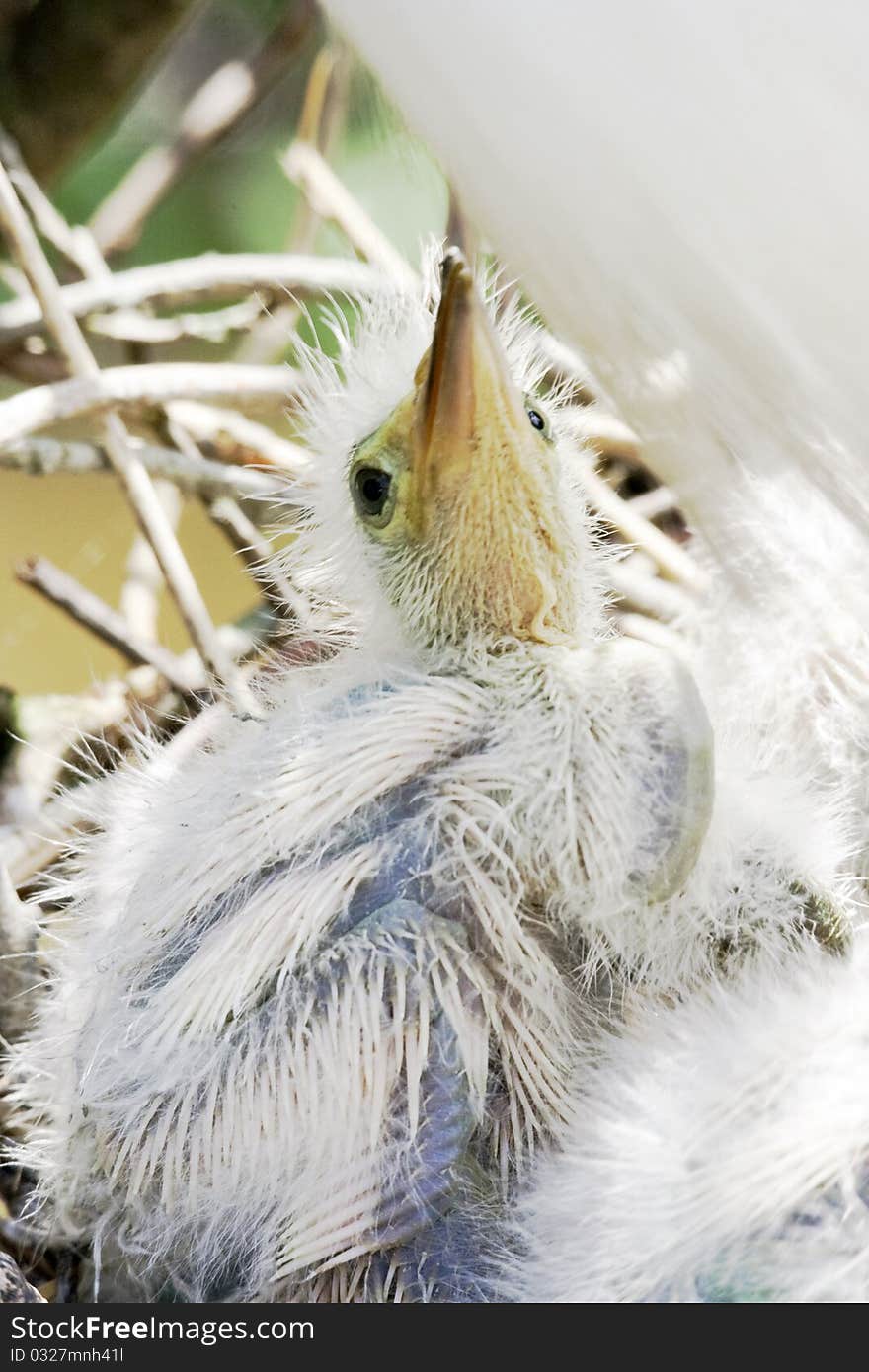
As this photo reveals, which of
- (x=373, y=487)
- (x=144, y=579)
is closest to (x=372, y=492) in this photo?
(x=373, y=487)

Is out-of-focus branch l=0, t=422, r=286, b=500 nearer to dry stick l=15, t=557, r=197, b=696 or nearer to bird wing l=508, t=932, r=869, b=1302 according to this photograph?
dry stick l=15, t=557, r=197, b=696

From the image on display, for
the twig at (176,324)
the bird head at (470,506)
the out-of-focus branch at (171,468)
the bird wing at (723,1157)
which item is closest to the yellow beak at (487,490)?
the bird head at (470,506)

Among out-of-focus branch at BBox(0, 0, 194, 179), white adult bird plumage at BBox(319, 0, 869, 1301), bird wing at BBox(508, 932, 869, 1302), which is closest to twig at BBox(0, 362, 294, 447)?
out-of-focus branch at BBox(0, 0, 194, 179)

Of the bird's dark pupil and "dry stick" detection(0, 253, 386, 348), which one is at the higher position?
"dry stick" detection(0, 253, 386, 348)

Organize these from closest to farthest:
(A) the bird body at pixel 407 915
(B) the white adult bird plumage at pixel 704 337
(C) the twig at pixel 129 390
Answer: (B) the white adult bird plumage at pixel 704 337
(A) the bird body at pixel 407 915
(C) the twig at pixel 129 390

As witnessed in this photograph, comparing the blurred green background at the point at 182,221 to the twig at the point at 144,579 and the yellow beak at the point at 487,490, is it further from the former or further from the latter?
the yellow beak at the point at 487,490

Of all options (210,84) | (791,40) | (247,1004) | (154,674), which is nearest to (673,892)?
(247,1004)

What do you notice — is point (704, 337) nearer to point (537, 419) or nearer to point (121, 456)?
point (537, 419)
